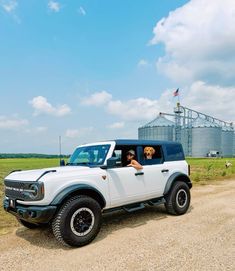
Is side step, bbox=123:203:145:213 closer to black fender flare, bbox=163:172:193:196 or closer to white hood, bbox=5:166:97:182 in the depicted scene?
black fender flare, bbox=163:172:193:196

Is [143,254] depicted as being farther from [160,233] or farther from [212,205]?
[212,205]

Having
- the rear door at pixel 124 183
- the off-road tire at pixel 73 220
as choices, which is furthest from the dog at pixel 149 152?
the off-road tire at pixel 73 220

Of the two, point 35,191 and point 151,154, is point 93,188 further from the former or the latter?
point 151,154

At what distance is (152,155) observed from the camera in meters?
7.00

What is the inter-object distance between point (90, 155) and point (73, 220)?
70.6 inches

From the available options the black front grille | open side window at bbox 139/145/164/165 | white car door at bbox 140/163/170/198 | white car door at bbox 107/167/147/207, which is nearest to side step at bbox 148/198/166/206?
white car door at bbox 140/163/170/198

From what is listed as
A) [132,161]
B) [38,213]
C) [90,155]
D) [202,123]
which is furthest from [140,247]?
[202,123]

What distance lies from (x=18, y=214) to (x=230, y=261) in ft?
12.2

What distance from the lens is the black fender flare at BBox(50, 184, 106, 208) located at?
4.76m

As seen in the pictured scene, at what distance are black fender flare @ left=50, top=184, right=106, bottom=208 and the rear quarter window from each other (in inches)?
104

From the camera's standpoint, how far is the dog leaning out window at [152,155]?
6.82m

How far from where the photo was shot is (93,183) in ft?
17.6

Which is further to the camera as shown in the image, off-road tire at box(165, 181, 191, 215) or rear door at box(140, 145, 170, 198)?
off-road tire at box(165, 181, 191, 215)

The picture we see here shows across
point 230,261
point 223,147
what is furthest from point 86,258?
point 223,147
